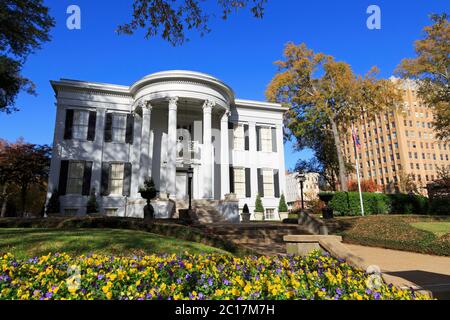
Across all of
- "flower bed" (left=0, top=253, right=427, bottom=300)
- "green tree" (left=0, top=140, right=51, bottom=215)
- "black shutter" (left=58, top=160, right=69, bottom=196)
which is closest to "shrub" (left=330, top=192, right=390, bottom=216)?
"flower bed" (left=0, top=253, right=427, bottom=300)

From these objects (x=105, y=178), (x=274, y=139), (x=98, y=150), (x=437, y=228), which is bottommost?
(x=437, y=228)

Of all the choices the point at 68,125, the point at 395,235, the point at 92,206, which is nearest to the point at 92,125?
the point at 68,125

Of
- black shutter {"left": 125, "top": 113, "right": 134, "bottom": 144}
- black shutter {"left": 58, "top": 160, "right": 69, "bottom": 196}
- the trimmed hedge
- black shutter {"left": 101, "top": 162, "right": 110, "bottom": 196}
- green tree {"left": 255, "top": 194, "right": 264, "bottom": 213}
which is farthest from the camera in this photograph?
green tree {"left": 255, "top": 194, "right": 264, "bottom": 213}

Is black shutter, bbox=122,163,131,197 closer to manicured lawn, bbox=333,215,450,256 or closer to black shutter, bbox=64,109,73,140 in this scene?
black shutter, bbox=64,109,73,140

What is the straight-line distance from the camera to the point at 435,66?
2700cm

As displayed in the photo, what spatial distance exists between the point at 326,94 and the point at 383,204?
1192 centimetres

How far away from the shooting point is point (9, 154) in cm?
2706

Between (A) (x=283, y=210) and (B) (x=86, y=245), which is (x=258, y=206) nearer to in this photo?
(A) (x=283, y=210)

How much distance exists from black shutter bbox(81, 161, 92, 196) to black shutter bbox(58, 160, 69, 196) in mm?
1317

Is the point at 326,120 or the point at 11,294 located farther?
the point at 326,120

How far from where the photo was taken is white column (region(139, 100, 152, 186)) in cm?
2194
